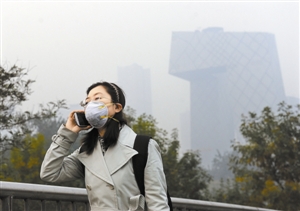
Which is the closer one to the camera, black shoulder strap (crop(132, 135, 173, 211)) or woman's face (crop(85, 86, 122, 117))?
black shoulder strap (crop(132, 135, 173, 211))

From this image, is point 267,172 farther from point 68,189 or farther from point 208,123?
point 68,189

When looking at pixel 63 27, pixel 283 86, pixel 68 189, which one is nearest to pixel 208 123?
pixel 283 86

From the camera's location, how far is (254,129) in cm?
1121

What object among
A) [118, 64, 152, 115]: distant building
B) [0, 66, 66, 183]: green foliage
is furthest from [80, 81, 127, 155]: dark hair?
[118, 64, 152, 115]: distant building

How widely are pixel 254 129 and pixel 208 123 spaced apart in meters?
0.84

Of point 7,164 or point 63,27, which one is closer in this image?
point 7,164

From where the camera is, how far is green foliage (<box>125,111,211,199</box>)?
32.6ft

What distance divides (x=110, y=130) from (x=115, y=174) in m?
0.21

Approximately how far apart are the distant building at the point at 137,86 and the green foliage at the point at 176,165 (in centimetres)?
22

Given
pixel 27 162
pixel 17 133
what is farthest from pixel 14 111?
pixel 27 162

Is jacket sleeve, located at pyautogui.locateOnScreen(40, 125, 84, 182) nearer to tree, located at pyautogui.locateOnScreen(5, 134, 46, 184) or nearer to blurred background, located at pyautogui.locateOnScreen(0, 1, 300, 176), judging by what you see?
tree, located at pyautogui.locateOnScreen(5, 134, 46, 184)

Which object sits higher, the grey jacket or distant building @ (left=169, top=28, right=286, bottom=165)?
distant building @ (left=169, top=28, right=286, bottom=165)

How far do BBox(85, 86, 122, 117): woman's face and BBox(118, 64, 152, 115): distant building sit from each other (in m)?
7.21

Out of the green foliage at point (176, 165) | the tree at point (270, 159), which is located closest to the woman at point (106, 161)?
the green foliage at point (176, 165)
